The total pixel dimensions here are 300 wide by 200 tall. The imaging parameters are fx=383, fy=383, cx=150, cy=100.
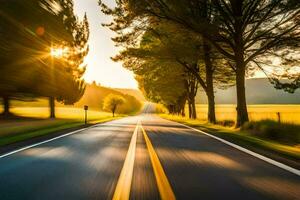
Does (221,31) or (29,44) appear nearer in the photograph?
(29,44)

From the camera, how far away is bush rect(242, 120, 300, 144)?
693 inches

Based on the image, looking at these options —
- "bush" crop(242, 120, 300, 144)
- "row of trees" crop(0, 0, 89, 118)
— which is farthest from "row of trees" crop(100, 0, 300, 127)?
"row of trees" crop(0, 0, 89, 118)

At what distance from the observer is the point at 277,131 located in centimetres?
1823

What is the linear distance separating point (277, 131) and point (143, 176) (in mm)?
13019

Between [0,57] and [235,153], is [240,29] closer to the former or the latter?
[235,153]

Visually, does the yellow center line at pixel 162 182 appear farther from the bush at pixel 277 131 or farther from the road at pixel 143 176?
the bush at pixel 277 131

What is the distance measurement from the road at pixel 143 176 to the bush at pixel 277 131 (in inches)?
322

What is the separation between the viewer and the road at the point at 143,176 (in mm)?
5406

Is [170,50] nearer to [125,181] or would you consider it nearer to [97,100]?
[125,181]

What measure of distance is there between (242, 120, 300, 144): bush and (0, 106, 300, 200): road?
8186 millimetres

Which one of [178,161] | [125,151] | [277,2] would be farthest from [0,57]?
[277,2]

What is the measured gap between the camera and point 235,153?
1019 cm

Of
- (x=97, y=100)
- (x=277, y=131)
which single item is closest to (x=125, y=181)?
(x=277, y=131)

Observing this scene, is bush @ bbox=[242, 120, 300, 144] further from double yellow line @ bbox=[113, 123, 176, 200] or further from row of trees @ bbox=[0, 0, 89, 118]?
row of trees @ bbox=[0, 0, 89, 118]
